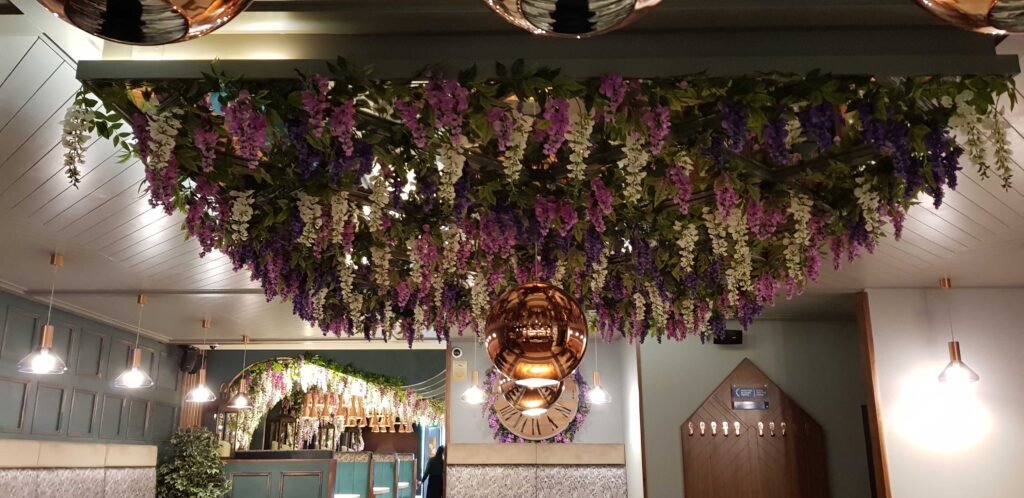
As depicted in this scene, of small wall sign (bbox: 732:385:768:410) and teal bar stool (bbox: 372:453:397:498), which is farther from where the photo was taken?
teal bar stool (bbox: 372:453:397:498)

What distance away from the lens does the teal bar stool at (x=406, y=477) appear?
52.9 ft

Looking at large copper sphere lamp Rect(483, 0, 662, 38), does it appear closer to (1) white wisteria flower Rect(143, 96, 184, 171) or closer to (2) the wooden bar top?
(1) white wisteria flower Rect(143, 96, 184, 171)

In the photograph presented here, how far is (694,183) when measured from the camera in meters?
4.07

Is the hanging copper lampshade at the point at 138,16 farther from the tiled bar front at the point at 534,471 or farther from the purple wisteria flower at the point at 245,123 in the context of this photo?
the tiled bar front at the point at 534,471

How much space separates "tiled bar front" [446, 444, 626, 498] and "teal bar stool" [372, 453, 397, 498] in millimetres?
4930

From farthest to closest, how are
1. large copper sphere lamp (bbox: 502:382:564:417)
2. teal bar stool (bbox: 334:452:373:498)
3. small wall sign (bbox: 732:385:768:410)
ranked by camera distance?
1. teal bar stool (bbox: 334:452:373:498)
2. small wall sign (bbox: 732:385:768:410)
3. large copper sphere lamp (bbox: 502:382:564:417)

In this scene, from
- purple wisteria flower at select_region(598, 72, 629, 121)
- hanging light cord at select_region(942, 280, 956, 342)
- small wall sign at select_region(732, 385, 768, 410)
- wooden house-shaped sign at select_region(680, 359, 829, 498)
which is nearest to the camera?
purple wisteria flower at select_region(598, 72, 629, 121)

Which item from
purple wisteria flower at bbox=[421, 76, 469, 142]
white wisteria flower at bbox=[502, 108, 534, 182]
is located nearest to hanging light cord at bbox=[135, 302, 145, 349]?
white wisteria flower at bbox=[502, 108, 534, 182]

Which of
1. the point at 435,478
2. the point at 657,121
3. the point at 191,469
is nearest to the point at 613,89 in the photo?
the point at 657,121

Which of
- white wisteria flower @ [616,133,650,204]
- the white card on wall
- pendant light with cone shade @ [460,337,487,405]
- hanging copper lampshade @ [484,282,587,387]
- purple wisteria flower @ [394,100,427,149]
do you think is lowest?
hanging copper lampshade @ [484,282,587,387]

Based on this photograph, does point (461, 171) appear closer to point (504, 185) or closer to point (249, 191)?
point (504, 185)

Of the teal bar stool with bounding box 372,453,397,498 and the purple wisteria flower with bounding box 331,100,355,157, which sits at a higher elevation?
the purple wisteria flower with bounding box 331,100,355,157

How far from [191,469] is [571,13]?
10319mm

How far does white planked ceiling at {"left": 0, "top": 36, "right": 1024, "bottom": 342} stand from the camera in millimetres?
3578
